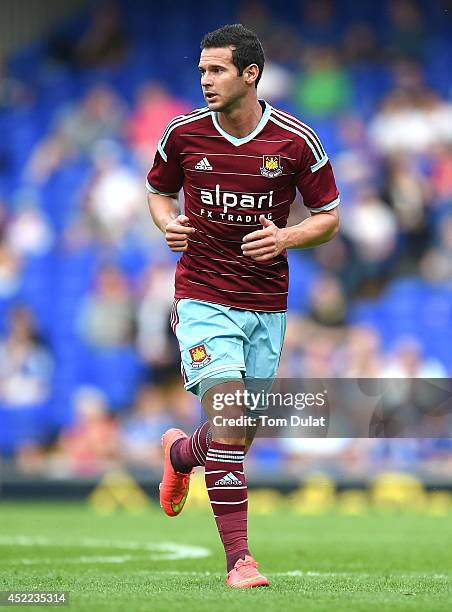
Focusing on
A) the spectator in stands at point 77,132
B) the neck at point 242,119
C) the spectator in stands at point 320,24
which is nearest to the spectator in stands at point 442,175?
the spectator in stands at point 320,24

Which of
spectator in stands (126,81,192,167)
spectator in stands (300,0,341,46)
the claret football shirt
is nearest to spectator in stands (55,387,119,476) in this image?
spectator in stands (126,81,192,167)

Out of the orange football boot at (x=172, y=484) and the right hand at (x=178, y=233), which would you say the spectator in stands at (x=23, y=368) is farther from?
the right hand at (x=178, y=233)

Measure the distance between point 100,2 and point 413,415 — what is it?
31.2ft

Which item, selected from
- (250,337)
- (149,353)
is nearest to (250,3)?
(149,353)

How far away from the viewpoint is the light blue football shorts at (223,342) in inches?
233

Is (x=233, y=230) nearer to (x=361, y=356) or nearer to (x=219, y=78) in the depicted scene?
(x=219, y=78)

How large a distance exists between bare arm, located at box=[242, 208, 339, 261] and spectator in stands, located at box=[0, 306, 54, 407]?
9.24 meters

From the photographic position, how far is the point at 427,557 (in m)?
7.59

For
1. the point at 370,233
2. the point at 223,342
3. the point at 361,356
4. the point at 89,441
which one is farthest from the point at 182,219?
the point at 370,233

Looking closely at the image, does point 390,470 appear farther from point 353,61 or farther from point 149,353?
point 353,61

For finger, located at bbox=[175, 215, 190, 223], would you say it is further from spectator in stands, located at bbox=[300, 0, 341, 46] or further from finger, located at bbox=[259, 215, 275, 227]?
spectator in stands, located at bbox=[300, 0, 341, 46]

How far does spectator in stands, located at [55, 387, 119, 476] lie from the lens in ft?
44.5

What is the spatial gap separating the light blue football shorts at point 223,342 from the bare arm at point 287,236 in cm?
34

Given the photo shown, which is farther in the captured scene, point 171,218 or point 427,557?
point 427,557
